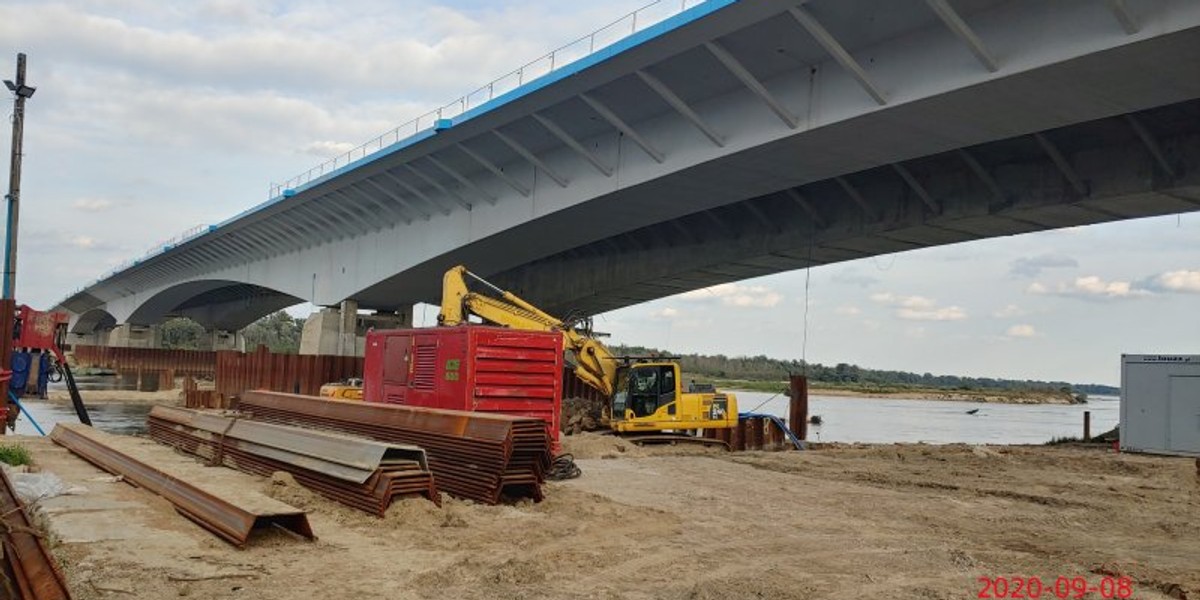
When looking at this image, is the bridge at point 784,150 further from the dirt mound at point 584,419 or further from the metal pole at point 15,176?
the metal pole at point 15,176

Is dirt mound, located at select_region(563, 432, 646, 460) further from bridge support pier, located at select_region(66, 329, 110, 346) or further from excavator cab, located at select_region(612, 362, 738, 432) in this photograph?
bridge support pier, located at select_region(66, 329, 110, 346)

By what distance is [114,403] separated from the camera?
122ft

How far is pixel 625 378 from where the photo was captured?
2005cm

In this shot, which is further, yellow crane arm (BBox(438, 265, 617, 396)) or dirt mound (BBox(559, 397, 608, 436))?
dirt mound (BBox(559, 397, 608, 436))

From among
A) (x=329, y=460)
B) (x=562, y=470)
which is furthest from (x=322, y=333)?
(x=329, y=460)

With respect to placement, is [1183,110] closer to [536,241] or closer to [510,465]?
[510,465]

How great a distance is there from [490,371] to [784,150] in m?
8.11

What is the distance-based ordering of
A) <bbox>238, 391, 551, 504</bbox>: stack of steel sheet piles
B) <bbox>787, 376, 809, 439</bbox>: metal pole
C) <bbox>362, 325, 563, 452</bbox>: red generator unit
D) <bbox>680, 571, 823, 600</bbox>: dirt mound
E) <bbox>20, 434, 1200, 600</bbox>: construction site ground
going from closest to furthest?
<bbox>680, 571, 823, 600</bbox>: dirt mound, <bbox>20, 434, 1200, 600</bbox>: construction site ground, <bbox>238, 391, 551, 504</bbox>: stack of steel sheet piles, <bbox>362, 325, 563, 452</bbox>: red generator unit, <bbox>787, 376, 809, 439</bbox>: metal pole

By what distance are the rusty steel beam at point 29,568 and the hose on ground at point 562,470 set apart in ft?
24.8

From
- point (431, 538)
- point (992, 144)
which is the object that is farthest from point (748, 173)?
point (431, 538)

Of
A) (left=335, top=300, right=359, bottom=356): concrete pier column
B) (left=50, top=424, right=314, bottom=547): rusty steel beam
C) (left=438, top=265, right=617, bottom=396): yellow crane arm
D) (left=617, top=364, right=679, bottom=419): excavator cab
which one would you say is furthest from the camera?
(left=335, top=300, right=359, bottom=356): concrete pier column

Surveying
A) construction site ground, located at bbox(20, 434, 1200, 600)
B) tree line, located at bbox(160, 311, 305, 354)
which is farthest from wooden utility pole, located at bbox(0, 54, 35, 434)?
tree line, located at bbox(160, 311, 305, 354)

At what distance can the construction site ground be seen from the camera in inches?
265

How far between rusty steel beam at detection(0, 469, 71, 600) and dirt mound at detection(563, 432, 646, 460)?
435 inches
